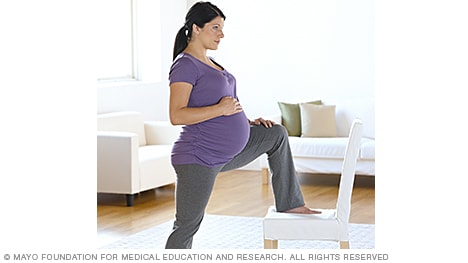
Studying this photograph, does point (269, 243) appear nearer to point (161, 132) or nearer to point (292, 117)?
point (161, 132)

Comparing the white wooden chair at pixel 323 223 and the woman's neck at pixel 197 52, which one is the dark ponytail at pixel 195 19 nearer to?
the woman's neck at pixel 197 52

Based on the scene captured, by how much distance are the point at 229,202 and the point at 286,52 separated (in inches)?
85.6

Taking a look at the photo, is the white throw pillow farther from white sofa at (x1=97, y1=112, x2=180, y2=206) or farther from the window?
the window

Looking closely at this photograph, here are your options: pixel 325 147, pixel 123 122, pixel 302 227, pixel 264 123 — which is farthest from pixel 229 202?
pixel 264 123

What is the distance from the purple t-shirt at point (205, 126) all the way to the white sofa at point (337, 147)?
3.96 meters

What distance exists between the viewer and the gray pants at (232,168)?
352cm

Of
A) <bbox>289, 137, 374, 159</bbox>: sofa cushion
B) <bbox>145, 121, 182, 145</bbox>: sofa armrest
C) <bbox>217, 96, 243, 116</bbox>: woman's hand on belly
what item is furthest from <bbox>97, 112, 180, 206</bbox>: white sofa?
<bbox>217, 96, 243, 116</bbox>: woman's hand on belly

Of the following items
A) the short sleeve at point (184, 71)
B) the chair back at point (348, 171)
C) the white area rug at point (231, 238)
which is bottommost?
the white area rug at point (231, 238)

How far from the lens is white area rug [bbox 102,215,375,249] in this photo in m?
5.40

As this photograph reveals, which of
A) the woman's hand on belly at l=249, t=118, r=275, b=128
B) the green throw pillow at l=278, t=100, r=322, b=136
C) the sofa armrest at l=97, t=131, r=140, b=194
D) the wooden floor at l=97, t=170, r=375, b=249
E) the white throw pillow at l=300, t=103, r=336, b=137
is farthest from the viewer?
the green throw pillow at l=278, t=100, r=322, b=136

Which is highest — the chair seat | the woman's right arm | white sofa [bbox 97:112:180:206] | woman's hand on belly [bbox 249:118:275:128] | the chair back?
the woman's right arm

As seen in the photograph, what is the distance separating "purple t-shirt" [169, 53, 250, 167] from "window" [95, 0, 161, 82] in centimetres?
478

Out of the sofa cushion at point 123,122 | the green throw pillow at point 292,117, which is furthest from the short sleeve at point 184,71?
the green throw pillow at point 292,117

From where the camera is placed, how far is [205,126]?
3572 millimetres
